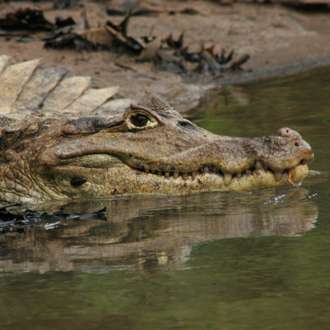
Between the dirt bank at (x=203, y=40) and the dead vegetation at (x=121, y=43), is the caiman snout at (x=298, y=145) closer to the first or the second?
the dirt bank at (x=203, y=40)

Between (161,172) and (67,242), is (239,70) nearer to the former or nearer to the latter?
(161,172)

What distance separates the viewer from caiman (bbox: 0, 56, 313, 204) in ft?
21.2

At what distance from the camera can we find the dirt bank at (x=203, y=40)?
469 inches

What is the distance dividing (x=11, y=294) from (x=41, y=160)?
8.76ft

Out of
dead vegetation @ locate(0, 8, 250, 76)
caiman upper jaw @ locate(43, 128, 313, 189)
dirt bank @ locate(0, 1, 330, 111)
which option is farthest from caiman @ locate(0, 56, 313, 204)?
dead vegetation @ locate(0, 8, 250, 76)

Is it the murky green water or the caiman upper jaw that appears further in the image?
the caiman upper jaw

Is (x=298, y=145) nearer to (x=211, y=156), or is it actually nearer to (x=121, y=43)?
(x=211, y=156)

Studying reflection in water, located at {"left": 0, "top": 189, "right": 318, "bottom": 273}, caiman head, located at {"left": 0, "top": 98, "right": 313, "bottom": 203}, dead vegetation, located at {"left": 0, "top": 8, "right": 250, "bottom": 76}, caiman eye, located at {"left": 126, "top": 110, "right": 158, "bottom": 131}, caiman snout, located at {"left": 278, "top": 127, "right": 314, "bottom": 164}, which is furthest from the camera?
dead vegetation, located at {"left": 0, "top": 8, "right": 250, "bottom": 76}

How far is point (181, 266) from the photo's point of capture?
4.67 m

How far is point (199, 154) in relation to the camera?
6.56 metres

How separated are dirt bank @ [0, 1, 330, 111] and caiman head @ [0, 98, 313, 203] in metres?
4.00

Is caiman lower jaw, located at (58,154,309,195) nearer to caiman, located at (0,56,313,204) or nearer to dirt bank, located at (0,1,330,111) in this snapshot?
caiman, located at (0,56,313,204)

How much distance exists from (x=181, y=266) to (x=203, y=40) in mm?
9434

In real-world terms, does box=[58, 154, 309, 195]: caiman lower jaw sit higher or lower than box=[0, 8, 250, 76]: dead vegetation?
higher
